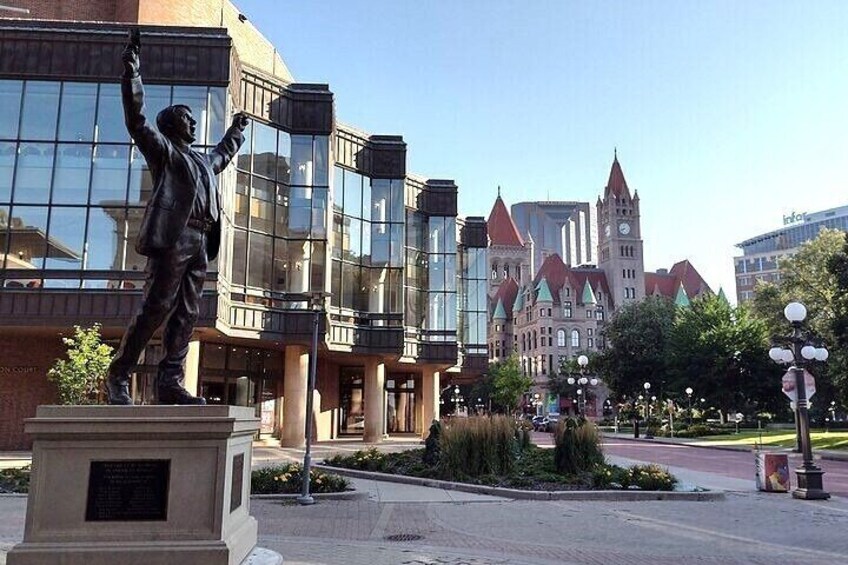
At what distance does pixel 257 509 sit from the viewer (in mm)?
12695

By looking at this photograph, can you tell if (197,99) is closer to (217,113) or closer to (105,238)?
(217,113)

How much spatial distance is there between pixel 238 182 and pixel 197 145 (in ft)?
12.5

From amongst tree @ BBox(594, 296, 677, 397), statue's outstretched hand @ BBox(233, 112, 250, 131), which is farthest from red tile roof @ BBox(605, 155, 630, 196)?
statue's outstretched hand @ BBox(233, 112, 250, 131)

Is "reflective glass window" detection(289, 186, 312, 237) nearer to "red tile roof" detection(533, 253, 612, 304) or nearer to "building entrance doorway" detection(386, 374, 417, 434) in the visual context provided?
"building entrance doorway" detection(386, 374, 417, 434)

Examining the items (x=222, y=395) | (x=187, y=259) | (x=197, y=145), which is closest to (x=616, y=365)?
(x=222, y=395)

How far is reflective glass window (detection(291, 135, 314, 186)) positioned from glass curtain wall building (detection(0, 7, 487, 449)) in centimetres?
8

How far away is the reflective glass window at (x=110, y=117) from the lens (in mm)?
27875

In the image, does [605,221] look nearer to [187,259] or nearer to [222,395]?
[222,395]

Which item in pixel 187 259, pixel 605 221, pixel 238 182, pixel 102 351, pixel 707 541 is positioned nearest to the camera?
pixel 187 259

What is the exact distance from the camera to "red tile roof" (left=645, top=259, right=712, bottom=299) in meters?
138

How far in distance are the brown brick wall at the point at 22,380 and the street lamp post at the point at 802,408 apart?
27610mm

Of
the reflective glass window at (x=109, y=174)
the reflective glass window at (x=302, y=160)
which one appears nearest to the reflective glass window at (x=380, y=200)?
the reflective glass window at (x=302, y=160)

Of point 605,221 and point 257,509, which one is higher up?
point 605,221

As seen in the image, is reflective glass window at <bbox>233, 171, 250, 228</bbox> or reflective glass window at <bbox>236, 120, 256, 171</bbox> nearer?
reflective glass window at <bbox>233, 171, 250, 228</bbox>
